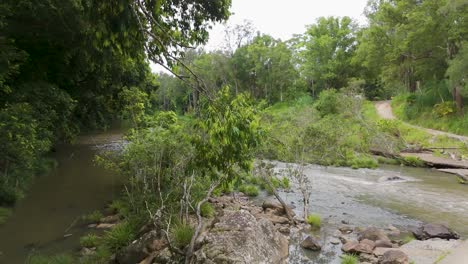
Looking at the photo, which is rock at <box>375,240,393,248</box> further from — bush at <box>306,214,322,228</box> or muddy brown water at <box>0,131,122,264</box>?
muddy brown water at <box>0,131,122,264</box>

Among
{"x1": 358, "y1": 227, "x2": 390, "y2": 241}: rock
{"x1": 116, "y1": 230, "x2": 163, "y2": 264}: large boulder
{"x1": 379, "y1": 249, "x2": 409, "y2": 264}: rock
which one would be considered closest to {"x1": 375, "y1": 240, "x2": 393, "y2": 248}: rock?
{"x1": 358, "y1": 227, "x2": 390, "y2": 241}: rock

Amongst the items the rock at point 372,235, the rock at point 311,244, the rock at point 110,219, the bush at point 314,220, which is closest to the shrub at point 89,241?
the rock at point 110,219

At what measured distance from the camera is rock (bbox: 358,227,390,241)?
34.3ft

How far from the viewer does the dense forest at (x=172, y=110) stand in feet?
12.8

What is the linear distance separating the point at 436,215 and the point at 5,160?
1375cm

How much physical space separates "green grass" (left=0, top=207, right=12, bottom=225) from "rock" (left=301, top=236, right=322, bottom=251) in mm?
9194

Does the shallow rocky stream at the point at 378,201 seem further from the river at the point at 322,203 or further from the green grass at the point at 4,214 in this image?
the green grass at the point at 4,214

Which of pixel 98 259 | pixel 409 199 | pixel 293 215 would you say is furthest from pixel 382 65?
pixel 98 259

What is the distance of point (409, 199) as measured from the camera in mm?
15242

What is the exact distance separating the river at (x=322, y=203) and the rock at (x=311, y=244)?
0.64 feet

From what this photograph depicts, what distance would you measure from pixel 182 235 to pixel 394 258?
4.91 metres

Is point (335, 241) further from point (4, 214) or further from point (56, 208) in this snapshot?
point (4, 214)

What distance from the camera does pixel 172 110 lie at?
857 inches

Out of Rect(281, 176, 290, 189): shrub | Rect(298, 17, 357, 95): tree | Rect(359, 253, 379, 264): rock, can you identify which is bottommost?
Rect(359, 253, 379, 264): rock
